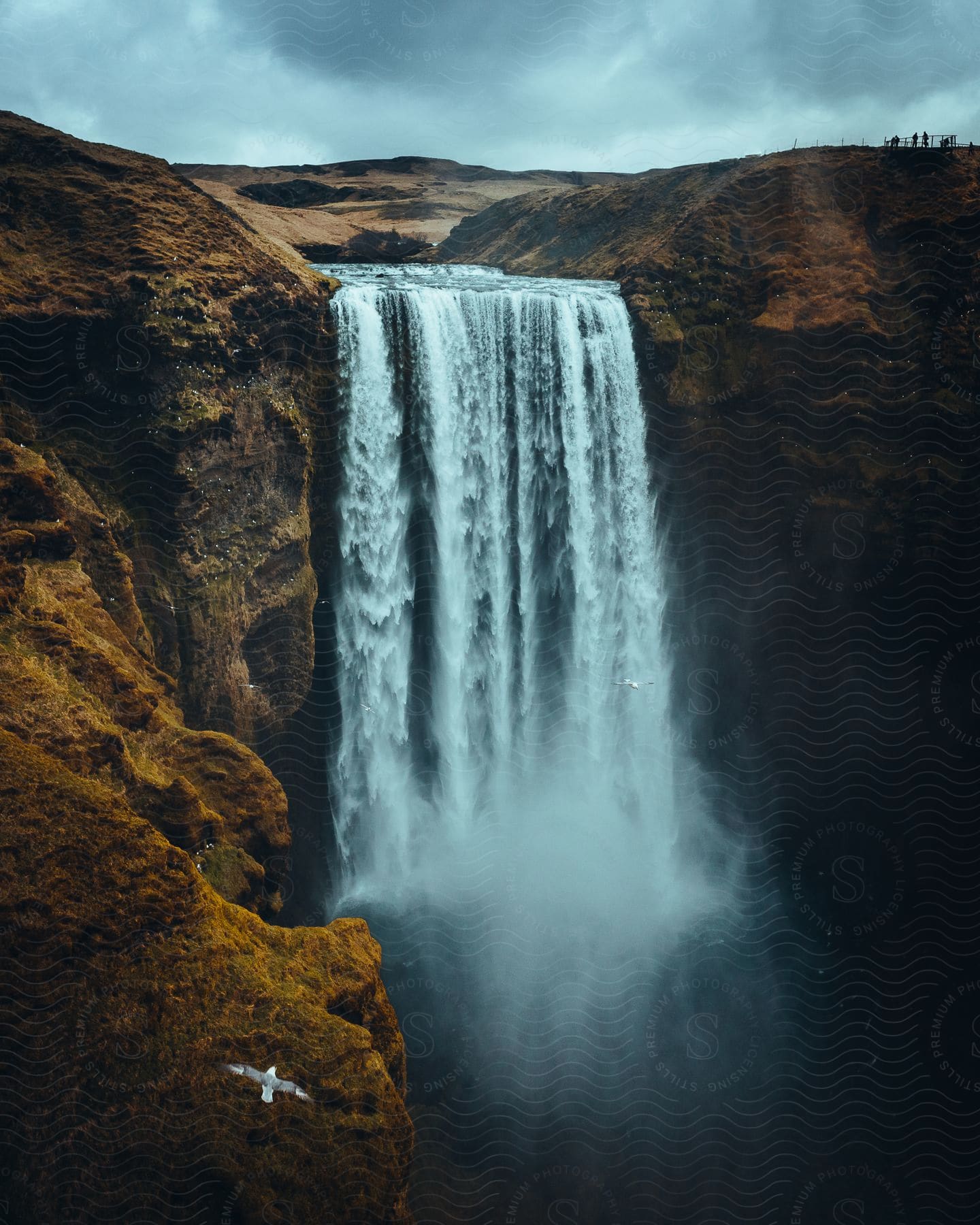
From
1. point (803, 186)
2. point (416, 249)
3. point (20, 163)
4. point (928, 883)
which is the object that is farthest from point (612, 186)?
point (928, 883)

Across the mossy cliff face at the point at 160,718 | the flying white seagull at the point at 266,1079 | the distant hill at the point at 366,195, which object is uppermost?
the distant hill at the point at 366,195

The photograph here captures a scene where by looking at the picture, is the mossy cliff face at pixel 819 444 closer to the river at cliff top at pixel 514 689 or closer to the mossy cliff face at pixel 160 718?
the river at cliff top at pixel 514 689

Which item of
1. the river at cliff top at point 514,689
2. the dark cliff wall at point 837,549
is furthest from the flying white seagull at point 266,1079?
the dark cliff wall at point 837,549

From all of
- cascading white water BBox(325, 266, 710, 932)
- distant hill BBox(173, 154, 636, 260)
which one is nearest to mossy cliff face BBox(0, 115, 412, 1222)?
cascading white water BBox(325, 266, 710, 932)

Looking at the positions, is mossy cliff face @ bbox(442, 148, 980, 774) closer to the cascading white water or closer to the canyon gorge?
the canyon gorge

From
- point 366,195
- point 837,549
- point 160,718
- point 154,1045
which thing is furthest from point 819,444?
point 366,195
